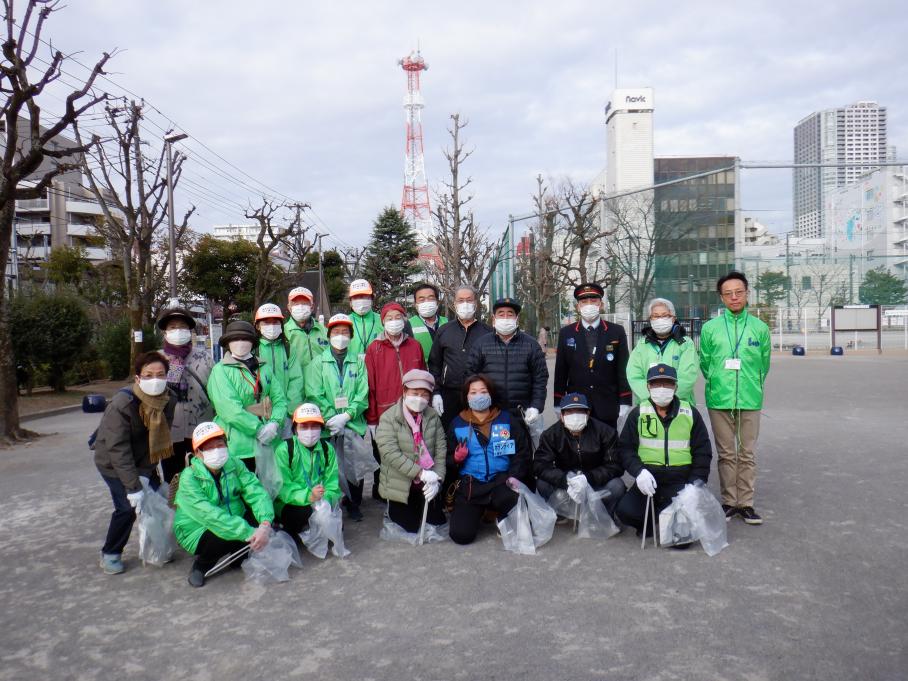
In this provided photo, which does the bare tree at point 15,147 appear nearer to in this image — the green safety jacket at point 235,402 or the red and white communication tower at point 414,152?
the green safety jacket at point 235,402

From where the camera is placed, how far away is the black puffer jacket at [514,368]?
558 cm

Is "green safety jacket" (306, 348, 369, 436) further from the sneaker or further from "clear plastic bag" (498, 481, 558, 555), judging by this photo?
the sneaker

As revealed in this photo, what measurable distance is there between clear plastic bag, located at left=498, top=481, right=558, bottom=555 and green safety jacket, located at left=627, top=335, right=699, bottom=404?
112cm

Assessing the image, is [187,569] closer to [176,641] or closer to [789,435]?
[176,641]

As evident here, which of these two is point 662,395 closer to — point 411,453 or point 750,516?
point 750,516

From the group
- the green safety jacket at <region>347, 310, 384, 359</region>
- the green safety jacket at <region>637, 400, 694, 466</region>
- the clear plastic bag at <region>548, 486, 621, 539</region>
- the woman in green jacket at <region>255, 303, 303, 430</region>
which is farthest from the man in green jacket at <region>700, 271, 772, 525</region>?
the woman in green jacket at <region>255, 303, 303, 430</region>

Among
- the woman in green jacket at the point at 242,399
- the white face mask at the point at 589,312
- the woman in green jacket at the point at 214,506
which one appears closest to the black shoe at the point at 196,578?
the woman in green jacket at the point at 214,506

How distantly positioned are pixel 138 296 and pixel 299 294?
16123mm

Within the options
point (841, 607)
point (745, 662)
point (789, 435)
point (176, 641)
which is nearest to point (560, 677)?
point (745, 662)

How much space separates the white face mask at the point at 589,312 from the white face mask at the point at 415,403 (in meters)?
1.53

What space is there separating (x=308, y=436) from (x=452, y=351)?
1.66 metres

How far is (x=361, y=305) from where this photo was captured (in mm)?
6223

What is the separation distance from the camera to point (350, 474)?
5.68 m

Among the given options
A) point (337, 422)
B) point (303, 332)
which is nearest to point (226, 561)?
point (337, 422)
